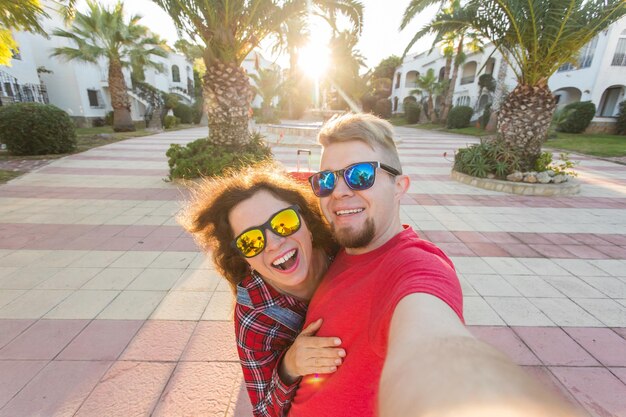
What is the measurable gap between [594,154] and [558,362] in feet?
47.7

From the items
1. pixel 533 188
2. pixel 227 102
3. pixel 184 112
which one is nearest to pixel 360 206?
pixel 227 102

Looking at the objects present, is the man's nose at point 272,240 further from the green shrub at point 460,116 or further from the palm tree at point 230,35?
the green shrub at point 460,116

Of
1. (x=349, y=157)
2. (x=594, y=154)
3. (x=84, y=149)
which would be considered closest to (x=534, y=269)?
(x=349, y=157)

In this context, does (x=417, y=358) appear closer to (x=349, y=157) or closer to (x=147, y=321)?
(x=349, y=157)

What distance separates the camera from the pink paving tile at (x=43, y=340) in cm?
230

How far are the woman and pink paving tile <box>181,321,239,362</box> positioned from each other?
1.10m

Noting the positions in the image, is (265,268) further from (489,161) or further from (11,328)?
(489,161)

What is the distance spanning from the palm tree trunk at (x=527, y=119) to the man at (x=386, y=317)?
7781 mm

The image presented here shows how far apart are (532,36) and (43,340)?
9420 millimetres

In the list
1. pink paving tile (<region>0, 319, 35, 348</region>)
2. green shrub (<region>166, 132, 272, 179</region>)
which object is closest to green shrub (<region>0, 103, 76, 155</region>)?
green shrub (<region>166, 132, 272, 179</region>)

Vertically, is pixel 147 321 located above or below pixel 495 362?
below

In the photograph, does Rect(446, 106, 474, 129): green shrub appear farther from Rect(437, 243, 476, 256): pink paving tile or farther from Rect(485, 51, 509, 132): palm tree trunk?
Rect(437, 243, 476, 256): pink paving tile

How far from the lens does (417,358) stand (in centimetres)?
70

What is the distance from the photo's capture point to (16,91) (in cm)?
1681
